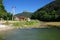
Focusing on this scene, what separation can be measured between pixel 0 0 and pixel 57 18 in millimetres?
21983

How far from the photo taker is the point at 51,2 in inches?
4633

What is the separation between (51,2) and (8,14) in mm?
50634

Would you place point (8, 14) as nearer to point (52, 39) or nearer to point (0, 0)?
point (0, 0)

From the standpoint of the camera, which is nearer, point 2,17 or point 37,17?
point 2,17

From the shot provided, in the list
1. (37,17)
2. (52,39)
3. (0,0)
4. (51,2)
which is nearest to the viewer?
(52,39)

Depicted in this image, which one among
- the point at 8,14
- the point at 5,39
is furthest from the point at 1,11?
the point at 5,39

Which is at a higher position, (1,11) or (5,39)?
(1,11)

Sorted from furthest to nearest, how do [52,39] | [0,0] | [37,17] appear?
[37,17] < [0,0] < [52,39]

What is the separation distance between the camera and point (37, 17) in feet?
308

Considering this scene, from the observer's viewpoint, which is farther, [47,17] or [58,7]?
[58,7]

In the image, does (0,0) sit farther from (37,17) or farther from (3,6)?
(37,17)

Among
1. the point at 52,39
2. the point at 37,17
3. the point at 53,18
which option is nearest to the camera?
the point at 52,39

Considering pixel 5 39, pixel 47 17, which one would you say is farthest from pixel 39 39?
pixel 47 17

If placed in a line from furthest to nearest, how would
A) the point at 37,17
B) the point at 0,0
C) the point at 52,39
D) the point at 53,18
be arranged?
1. the point at 37,17
2. the point at 53,18
3. the point at 0,0
4. the point at 52,39
